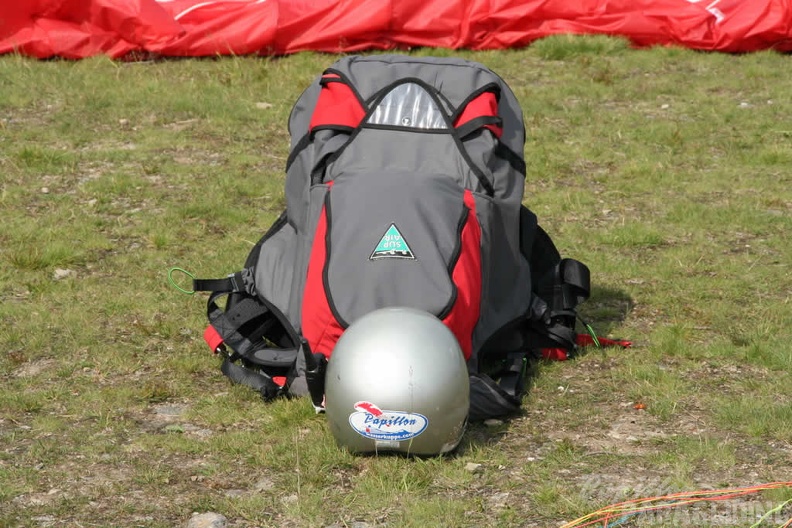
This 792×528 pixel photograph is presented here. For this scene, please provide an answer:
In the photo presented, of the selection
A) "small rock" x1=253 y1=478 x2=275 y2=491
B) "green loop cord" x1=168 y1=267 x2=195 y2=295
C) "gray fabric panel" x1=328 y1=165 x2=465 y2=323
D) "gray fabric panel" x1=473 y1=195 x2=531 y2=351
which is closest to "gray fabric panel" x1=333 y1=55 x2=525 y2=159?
"gray fabric panel" x1=473 y1=195 x2=531 y2=351

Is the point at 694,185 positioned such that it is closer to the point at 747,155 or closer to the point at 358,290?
the point at 747,155

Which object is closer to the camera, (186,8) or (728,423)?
(728,423)

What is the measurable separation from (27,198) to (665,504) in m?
4.63

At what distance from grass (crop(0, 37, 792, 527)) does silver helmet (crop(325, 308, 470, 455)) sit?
14cm

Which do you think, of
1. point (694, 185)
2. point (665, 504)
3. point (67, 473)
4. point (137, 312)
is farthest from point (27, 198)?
point (665, 504)

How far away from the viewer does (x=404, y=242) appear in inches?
170

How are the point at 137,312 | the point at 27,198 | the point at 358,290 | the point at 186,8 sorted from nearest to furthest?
the point at 358,290 → the point at 137,312 → the point at 27,198 → the point at 186,8

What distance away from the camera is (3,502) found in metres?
3.89

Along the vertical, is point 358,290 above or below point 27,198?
above

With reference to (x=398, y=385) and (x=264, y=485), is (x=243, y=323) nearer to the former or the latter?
(x=264, y=485)

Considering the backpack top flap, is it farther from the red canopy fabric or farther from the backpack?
the red canopy fabric

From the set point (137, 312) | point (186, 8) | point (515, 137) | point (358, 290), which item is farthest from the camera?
point (186, 8)

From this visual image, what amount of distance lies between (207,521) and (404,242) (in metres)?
1.23

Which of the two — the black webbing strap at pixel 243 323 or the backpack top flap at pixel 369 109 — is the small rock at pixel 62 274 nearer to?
the black webbing strap at pixel 243 323
